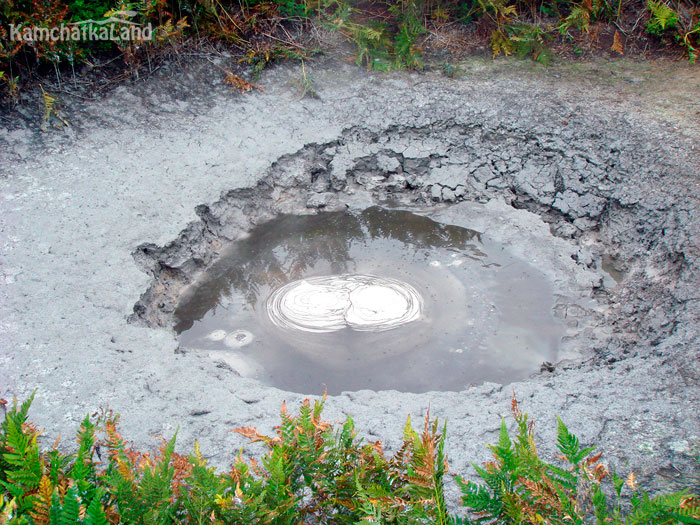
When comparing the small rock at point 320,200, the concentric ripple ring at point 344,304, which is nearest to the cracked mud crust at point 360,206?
the small rock at point 320,200

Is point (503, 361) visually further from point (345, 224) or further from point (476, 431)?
point (345, 224)

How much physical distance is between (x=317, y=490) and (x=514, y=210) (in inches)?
164

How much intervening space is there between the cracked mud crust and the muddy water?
0.21 metres

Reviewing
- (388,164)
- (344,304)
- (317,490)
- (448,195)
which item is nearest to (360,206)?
(388,164)

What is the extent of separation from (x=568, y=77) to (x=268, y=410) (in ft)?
17.6

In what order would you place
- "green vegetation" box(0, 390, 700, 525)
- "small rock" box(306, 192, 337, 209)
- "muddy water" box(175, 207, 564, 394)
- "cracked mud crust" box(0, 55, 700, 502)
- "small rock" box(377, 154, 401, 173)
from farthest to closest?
"small rock" box(377, 154, 401, 173) < "small rock" box(306, 192, 337, 209) < "muddy water" box(175, 207, 564, 394) < "cracked mud crust" box(0, 55, 700, 502) < "green vegetation" box(0, 390, 700, 525)

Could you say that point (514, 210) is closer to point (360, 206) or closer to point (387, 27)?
point (360, 206)

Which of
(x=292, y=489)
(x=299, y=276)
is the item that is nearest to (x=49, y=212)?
(x=299, y=276)

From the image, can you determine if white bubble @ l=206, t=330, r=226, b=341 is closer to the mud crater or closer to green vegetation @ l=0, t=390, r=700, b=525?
the mud crater

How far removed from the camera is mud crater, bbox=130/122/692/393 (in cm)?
450

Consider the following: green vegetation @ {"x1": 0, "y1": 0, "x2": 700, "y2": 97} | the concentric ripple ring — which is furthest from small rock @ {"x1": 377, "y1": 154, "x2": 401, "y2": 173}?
the concentric ripple ring

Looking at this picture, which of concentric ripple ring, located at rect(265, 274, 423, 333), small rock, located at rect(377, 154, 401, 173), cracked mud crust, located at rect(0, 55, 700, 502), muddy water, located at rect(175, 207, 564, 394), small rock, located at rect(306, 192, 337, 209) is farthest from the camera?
small rock, located at rect(377, 154, 401, 173)

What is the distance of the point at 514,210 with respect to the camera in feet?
18.7

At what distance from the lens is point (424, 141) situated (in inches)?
245
